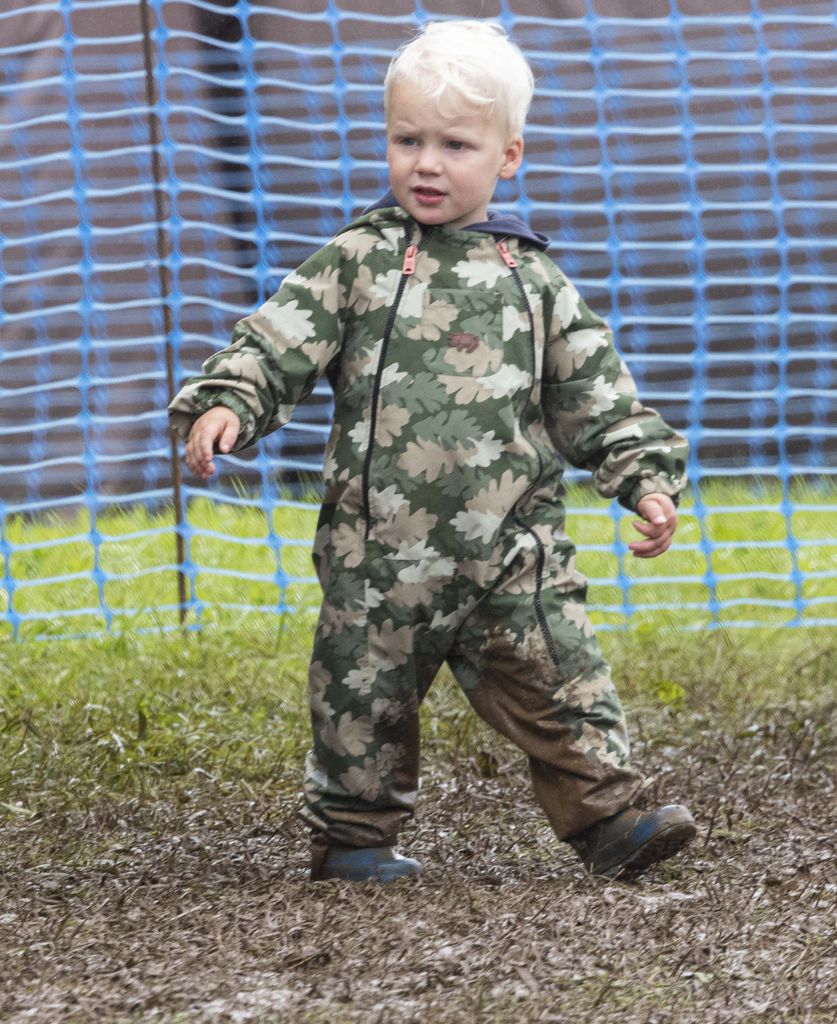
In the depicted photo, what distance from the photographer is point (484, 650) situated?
8.92ft

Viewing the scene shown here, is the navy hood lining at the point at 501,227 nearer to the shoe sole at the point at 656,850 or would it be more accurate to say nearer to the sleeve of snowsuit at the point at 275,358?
the sleeve of snowsuit at the point at 275,358

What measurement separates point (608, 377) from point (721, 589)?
104 inches

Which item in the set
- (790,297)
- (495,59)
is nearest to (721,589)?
(790,297)

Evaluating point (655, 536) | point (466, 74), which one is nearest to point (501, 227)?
point (466, 74)

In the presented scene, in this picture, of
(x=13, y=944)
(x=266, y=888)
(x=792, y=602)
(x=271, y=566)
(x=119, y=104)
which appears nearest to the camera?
(x=13, y=944)

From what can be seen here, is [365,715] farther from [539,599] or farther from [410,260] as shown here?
[410,260]

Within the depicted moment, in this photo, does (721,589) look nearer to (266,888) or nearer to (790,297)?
(790,297)

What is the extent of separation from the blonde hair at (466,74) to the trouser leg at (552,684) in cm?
75

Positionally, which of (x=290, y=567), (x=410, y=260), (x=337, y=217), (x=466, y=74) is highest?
(x=337, y=217)

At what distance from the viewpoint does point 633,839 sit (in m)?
2.70

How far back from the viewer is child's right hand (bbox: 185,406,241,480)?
250cm

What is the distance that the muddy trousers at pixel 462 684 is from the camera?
8.80 feet

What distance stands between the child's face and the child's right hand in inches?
20.2

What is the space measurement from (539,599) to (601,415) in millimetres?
350
